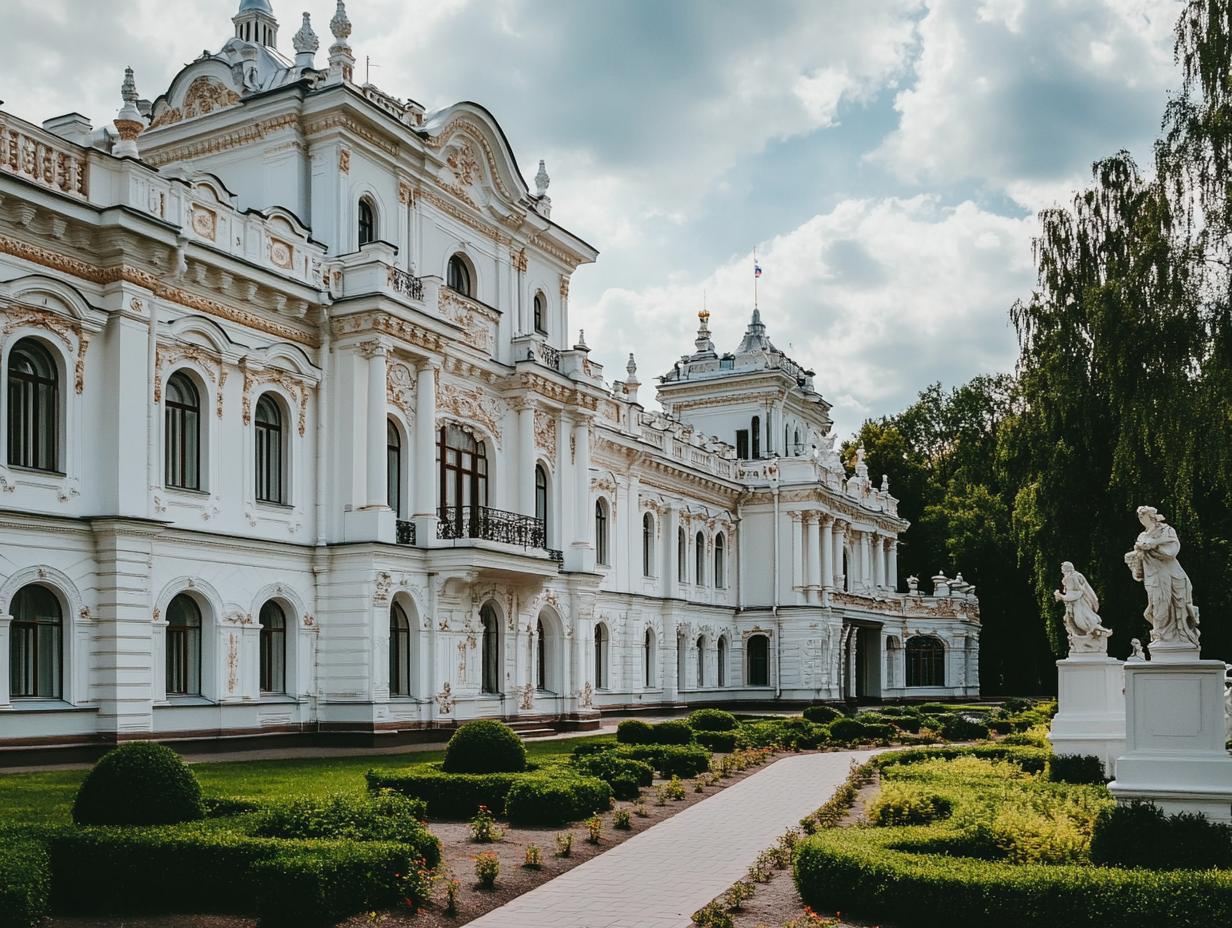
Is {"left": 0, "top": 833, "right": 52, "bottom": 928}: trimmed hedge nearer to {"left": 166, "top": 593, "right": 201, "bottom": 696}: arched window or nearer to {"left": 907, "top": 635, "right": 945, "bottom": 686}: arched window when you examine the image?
{"left": 166, "top": 593, "right": 201, "bottom": 696}: arched window

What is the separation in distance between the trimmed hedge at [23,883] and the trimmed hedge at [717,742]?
19.9 metres

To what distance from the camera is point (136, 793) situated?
11.8 metres

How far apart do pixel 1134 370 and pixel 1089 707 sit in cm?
924

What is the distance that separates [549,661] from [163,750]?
23.4 meters

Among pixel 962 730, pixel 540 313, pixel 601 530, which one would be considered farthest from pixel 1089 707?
pixel 601 530

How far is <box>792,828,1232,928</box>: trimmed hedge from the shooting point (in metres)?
9.27

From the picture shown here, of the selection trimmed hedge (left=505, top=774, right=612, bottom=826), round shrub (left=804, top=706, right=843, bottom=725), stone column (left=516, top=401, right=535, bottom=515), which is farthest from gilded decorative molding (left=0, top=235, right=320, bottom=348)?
round shrub (left=804, top=706, right=843, bottom=725)

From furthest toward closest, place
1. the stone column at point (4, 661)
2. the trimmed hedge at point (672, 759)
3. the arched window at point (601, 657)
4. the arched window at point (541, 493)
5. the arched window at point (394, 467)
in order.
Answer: the arched window at point (601, 657), the arched window at point (541, 493), the arched window at point (394, 467), the trimmed hedge at point (672, 759), the stone column at point (4, 661)

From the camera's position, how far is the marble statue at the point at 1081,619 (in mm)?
20562

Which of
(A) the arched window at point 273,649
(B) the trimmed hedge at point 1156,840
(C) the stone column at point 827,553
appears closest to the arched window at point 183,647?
(A) the arched window at point 273,649

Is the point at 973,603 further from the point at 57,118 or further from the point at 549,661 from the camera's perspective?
the point at 57,118

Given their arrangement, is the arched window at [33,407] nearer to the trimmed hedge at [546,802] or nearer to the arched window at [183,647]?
the arched window at [183,647]

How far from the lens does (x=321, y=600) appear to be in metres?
27.1

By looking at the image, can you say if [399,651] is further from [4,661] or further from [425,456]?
[4,661]
